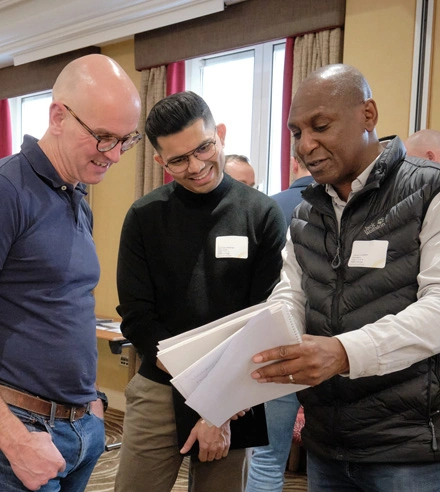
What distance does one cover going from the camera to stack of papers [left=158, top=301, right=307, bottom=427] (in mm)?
1163

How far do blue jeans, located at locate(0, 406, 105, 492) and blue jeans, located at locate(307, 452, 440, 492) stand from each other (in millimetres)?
539

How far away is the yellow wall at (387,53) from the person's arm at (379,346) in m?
2.33

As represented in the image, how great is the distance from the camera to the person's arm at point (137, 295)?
1.69 metres

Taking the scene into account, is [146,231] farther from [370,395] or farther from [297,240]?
[370,395]

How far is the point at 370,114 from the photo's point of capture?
139cm

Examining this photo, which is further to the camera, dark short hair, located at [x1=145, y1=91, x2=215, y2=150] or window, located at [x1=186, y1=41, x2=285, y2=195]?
window, located at [x1=186, y1=41, x2=285, y2=195]

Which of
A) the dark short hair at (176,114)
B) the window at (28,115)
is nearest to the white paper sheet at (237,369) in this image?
the dark short hair at (176,114)

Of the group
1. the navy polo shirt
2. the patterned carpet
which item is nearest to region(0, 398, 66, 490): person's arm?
the navy polo shirt

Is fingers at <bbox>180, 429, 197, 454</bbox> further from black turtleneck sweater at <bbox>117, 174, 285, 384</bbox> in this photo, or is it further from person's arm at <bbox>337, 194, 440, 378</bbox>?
person's arm at <bbox>337, 194, 440, 378</bbox>

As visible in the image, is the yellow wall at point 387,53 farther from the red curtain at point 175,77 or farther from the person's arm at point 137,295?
the person's arm at point 137,295

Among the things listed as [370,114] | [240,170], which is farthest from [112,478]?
[370,114]

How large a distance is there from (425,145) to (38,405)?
2.22m

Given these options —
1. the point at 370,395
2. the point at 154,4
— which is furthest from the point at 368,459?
the point at 154,4

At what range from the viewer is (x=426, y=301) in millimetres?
1184
